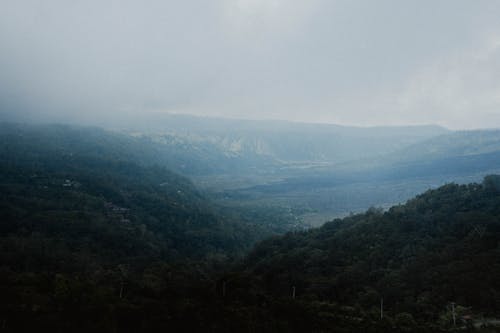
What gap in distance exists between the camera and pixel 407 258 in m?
68.8

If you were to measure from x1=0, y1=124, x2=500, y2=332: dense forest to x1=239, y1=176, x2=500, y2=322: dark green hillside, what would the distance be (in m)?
0.25

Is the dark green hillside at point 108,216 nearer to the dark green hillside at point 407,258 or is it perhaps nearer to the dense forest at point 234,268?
the dense forest at point 234,268

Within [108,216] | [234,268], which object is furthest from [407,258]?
[108,216]

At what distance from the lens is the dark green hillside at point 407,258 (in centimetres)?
4981

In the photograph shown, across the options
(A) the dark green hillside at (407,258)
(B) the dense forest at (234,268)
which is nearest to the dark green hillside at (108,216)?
(B) the dense forest at (234,268)

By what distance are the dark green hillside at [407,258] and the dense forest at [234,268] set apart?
254 mm

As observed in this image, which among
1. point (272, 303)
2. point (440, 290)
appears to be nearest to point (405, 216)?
point (440, 290)

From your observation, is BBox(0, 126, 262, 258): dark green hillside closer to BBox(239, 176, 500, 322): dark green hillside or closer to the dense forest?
the dense forest

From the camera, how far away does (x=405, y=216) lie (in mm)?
90938

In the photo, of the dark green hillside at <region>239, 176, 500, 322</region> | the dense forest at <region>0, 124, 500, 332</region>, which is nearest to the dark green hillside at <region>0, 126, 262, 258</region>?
the dense forest at <region>0, 124, 500, 332</region>

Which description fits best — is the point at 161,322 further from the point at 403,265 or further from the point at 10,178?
the point at 10,178

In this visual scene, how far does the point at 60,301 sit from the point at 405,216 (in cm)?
7092

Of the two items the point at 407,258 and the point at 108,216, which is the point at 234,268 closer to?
the point at 407,258

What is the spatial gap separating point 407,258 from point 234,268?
3797cm
